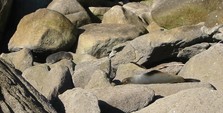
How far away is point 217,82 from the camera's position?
659 centimetres

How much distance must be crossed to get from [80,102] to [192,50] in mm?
4090

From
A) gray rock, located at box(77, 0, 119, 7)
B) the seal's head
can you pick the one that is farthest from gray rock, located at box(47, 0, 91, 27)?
the seal's head

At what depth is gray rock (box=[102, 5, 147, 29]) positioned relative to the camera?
11023 mm

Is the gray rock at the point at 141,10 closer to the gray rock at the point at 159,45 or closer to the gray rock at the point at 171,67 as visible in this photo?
the gray rock at the point at 159,45

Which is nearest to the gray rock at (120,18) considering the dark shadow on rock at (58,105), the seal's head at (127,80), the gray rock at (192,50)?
A: the gray rock at (192,50)

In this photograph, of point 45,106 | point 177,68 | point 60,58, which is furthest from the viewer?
point 60,58

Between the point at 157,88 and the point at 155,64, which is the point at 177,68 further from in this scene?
the point at 157,88

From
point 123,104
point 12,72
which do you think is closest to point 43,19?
point 123,104

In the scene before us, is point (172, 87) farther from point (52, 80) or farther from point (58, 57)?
point (58, 57)

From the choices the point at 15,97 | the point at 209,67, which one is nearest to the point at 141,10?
the point at 209,67

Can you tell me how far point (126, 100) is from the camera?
539cm

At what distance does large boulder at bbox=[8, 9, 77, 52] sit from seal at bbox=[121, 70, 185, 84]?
3.19m

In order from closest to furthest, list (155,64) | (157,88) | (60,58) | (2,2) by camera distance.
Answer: (157,88) < (155,64) < (60,58) < (2,2)

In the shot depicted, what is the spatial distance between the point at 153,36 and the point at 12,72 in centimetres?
439
